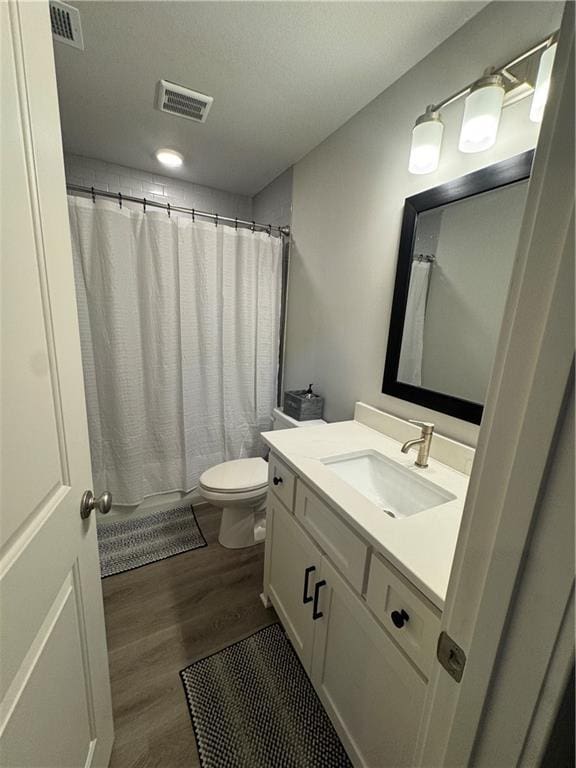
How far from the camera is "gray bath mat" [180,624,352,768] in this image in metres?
0.98

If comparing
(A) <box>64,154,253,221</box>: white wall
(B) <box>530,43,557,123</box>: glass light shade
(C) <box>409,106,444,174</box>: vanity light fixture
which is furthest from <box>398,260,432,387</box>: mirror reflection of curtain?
(A) <box>64,154,253,221</box>: white wall

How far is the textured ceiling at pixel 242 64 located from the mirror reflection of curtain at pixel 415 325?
0.80 metres

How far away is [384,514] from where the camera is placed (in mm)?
836

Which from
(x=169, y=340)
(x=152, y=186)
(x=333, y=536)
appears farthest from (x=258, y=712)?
(x=152, y=186)

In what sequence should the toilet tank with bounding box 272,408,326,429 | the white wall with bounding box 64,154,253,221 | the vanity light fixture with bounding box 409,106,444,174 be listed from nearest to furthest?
the vanity light fixture with bounding box 409,106,444,174 → the toilet tank with bounding box 272,408,326,429 → the white wall with bounding box 64,154,253,221

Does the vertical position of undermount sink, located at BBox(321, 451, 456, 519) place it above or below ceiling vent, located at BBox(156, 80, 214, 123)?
below

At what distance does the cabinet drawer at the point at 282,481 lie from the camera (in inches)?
45.1

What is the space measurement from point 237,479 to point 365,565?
109 cm

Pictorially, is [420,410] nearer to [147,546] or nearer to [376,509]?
[376,509]

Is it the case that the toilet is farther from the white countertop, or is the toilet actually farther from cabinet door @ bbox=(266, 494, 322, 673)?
the white countertop

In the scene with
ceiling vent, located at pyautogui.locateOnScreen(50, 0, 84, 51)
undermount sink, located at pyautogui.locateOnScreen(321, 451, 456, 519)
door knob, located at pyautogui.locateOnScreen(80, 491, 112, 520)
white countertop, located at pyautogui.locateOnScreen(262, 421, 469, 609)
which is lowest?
undermount sink, located at pyautogui.locateOnScreen(321, 451, 456, 519)

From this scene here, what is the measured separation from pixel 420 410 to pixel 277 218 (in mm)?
1829

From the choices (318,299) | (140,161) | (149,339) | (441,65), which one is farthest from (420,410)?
(140,161)

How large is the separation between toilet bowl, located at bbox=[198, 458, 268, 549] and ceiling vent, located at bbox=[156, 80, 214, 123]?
1925 millimetres
